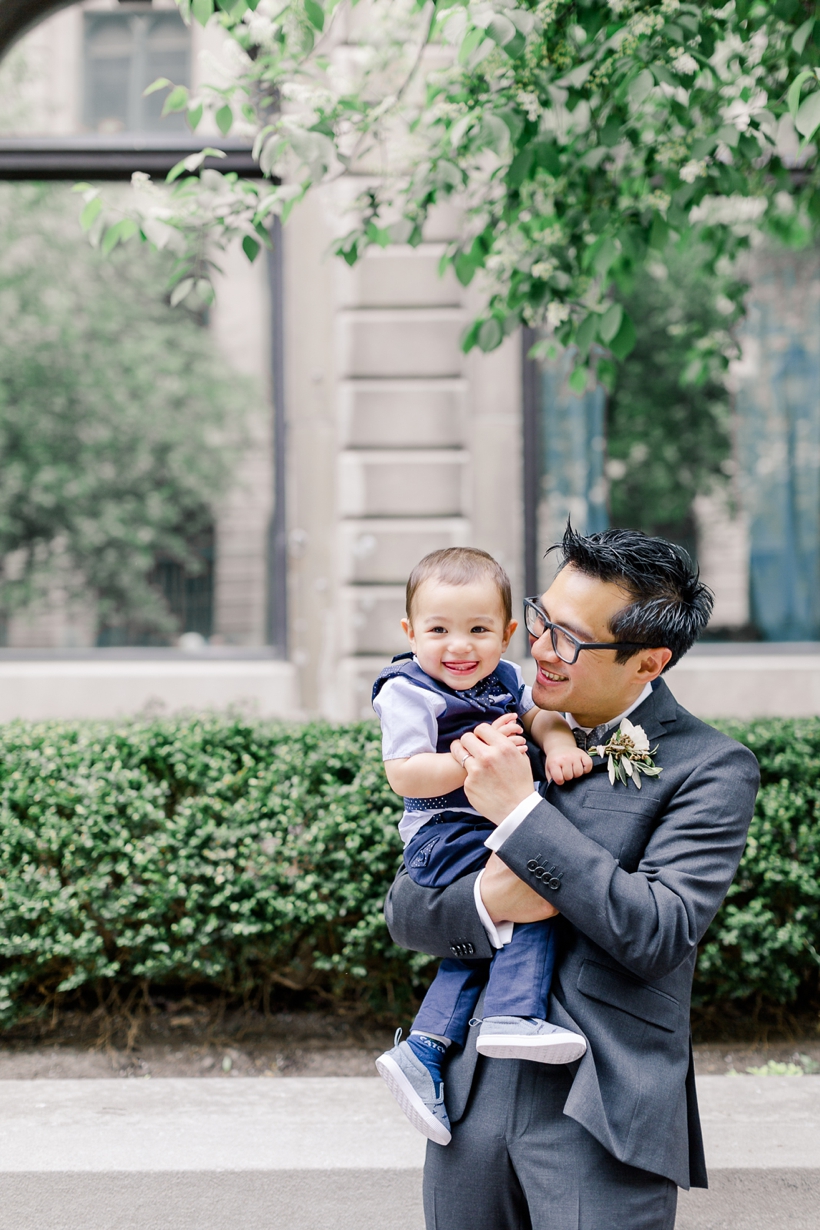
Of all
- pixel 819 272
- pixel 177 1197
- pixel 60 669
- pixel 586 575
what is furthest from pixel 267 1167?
pixel 819 272

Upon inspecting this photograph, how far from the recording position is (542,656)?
2012mm

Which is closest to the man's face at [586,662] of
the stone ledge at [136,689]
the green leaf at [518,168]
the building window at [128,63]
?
the green leaf at [518,168]

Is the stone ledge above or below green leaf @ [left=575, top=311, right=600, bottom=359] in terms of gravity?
below

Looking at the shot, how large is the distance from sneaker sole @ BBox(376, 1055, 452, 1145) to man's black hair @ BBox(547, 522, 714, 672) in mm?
925

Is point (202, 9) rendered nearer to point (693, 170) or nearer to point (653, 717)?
point (693, 170)

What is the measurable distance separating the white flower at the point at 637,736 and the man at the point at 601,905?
0.04 metres

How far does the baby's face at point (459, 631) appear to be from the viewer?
2.22m

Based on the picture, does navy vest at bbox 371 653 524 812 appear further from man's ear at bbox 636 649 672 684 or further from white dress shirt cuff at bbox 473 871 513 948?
man's ear at bbox 636 649 672 684

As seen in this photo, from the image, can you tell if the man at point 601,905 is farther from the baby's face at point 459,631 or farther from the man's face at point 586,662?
the baby's face at point 459,631

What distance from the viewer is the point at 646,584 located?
Result: 196 centimetres

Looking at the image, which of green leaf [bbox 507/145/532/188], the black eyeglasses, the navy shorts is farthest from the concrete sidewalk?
green leaf [bbox 507/145/532/188]

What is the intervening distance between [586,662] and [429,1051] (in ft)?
2.76

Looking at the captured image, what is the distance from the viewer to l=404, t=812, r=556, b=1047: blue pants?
187 cm

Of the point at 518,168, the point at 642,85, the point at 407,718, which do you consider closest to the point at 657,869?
the point at 407,718
